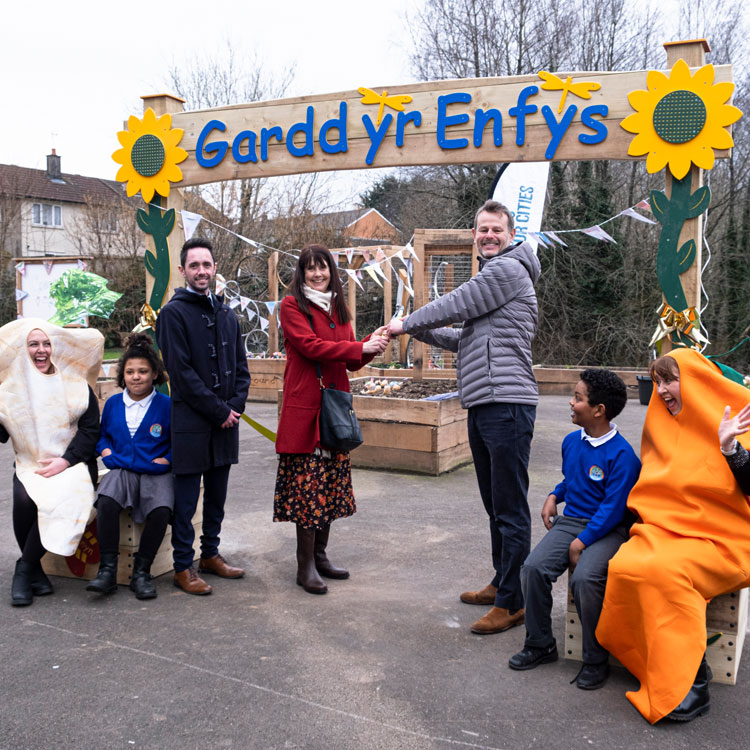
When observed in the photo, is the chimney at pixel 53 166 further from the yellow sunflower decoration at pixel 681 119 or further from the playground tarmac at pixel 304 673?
the yellow sunflower decoration at pixel 681 119

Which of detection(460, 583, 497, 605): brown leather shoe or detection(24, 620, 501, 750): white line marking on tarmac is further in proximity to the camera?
detection(460, 583, 497, 605): brown leather shoe

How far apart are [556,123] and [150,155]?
272cm

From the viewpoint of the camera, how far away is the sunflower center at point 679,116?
3902 millimetres

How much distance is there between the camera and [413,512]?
224 inches

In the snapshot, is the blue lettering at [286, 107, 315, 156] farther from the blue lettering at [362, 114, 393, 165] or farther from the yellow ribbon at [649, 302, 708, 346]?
the yellow ribbon at [649, 302, 708, 346]

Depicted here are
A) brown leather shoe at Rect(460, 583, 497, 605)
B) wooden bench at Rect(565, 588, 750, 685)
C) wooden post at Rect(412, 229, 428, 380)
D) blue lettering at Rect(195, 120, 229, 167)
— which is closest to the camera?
wooden bench at Rect(565, 588, 750, 685)

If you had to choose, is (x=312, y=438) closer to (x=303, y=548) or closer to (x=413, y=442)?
(x=303, y=548)

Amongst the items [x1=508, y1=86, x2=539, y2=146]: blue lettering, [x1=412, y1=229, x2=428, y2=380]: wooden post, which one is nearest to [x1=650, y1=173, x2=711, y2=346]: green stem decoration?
[x1=508, y1=86, x2=539, y2=146]: blue lettering

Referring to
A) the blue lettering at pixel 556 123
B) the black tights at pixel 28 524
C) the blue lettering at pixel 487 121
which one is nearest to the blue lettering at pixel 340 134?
the blue lettering at pixel 487 121

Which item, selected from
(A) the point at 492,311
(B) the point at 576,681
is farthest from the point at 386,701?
(A) the point at 492,311

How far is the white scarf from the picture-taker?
4.02 m

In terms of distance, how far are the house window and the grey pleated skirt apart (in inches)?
1368

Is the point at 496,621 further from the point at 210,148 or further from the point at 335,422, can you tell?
the point at 210,148

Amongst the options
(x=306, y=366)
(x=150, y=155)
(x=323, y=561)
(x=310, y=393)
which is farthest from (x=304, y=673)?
(x=150, y=155)
